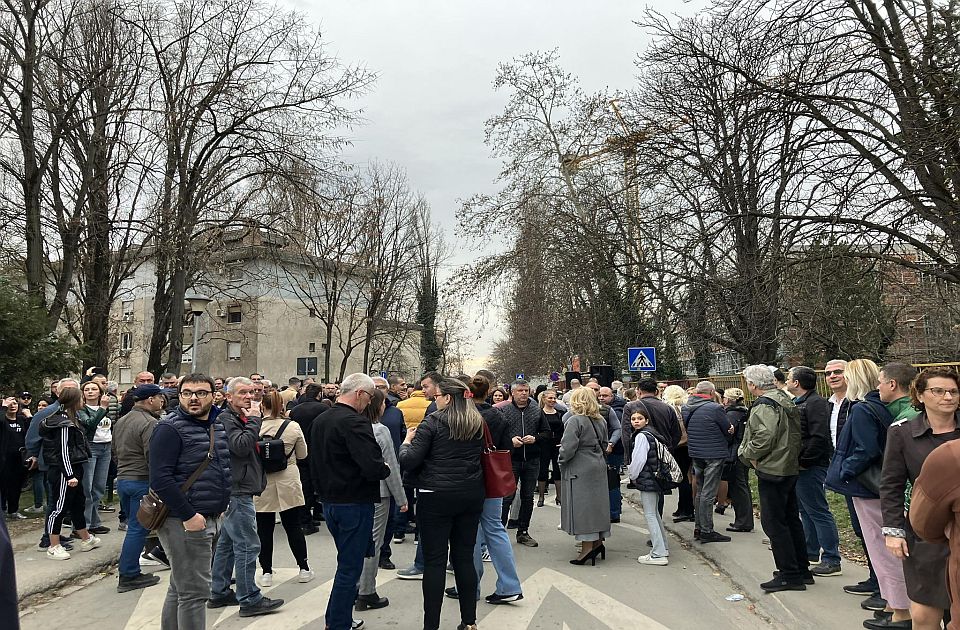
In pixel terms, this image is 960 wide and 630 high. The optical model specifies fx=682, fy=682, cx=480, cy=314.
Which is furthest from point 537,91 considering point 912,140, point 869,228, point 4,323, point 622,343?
point 4,323

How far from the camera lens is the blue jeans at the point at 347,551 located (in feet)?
16.6

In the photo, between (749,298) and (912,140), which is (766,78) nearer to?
(912,140)

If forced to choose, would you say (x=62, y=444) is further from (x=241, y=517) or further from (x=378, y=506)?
(x=378, y=506)

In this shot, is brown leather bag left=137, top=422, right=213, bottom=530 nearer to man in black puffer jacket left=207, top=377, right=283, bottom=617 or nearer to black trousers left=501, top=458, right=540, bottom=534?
man in black puffer jacket left=207, top=377, right=283, bottom=617

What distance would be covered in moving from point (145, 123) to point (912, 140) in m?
16.3

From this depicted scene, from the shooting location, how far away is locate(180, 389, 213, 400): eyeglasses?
468 cm

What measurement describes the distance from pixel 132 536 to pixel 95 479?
10.1 feet

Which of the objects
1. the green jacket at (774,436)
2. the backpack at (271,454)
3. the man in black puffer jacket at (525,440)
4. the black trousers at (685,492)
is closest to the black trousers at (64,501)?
the backpack at (271,454)

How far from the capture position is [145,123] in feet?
55.3

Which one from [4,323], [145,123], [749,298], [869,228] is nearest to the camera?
[4,323]

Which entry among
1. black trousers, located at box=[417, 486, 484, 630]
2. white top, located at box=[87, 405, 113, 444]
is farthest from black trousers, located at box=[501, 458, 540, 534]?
white top, located at box=[87, 405, 113, 444]

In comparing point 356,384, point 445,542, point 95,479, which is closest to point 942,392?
point 445,542

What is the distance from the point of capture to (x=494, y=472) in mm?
5734

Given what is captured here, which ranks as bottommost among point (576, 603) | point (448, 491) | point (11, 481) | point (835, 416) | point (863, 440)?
point (576, 603)
